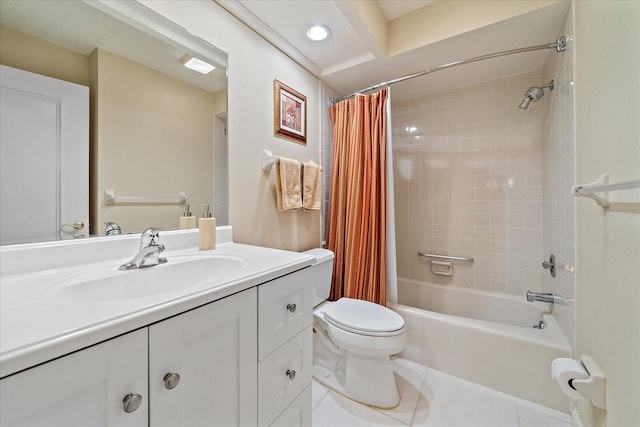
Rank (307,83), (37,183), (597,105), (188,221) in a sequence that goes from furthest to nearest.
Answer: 1. (307,83)
2. (188,221)
3. (597,105)
4. (37,183)

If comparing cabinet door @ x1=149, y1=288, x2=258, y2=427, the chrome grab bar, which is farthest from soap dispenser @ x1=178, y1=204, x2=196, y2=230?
the chrome grab bar

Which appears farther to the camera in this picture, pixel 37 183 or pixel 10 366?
pixel 37 183

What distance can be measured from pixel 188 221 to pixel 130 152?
0.35m

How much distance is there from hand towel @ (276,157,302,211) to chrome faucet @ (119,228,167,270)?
0.75 meters

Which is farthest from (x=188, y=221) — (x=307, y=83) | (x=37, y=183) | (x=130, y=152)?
(x=307, y=83)

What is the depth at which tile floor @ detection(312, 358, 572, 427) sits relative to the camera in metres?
1.21

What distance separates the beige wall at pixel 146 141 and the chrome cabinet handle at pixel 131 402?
0.69 metres

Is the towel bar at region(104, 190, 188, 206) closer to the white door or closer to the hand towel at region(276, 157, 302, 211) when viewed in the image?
the white door

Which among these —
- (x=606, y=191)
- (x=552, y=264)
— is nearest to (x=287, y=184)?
(x=606, y=191)

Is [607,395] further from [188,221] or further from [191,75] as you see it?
[191,75]

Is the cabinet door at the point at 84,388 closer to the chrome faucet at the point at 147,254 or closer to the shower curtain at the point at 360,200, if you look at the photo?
the chrome faucet at the point at 147,254

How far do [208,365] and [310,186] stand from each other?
1257mm

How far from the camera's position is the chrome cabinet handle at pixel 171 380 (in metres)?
0.51

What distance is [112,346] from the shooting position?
43 cm
